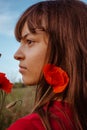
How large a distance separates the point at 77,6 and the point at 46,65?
307 millimetres

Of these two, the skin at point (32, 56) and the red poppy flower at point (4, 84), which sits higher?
the skin at point (32, 56)

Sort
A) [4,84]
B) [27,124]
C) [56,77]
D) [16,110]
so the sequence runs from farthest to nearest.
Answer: [16,110] < [4,84] < [56,77] < [27,124]

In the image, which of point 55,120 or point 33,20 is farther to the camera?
point 33,20

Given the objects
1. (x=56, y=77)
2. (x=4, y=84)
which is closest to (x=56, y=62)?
(x=56, y=77)

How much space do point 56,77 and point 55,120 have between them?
0.52 ft

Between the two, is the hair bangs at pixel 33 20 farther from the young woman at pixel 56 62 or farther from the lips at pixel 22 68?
the lips at pixel 22 68

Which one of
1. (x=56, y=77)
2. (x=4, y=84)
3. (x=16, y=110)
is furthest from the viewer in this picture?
(x=16, y=110)

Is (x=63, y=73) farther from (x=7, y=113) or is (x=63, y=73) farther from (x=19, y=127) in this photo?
(x=7, y=113)

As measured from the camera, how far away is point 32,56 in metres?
1.59

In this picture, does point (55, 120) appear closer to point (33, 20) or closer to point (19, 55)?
point (19, 55)

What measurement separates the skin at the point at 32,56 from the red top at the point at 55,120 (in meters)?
0.13

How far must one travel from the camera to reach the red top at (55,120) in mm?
1433

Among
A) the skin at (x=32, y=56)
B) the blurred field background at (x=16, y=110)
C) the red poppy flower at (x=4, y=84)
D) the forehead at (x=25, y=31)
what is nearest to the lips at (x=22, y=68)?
the skin at (x=32, y=56)

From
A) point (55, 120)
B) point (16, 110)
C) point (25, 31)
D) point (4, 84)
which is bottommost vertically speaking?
point (16, 110)
